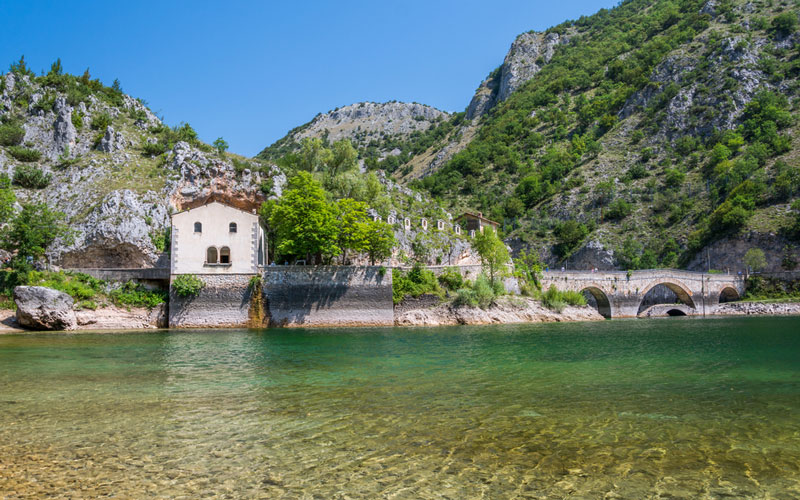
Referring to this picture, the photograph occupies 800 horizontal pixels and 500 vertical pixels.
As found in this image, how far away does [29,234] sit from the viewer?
39312 millimetres

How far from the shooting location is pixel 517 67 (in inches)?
6639

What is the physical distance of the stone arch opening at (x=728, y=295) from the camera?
67250mm

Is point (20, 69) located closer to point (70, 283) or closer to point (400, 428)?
point (70, 283)

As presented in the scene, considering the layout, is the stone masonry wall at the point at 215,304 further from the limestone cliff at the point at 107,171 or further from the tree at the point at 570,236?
the tree at the point at 570,236

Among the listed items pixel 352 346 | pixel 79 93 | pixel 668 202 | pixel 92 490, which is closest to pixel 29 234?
pixel 79 93

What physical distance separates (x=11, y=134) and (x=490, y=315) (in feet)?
170

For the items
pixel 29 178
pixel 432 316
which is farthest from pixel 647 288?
pixel 29 178

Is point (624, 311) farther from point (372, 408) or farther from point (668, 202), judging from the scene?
point (372, 408)

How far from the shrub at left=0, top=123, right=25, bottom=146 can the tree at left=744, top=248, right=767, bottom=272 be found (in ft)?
296

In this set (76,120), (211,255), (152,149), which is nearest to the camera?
(211,255)

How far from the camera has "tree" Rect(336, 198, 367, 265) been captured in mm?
44250

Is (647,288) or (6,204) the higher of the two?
(6,204)

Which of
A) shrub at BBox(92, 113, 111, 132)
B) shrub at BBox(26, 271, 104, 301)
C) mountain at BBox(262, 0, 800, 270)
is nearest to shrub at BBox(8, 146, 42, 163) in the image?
shrub at BBox(92, 113, 111, 132)

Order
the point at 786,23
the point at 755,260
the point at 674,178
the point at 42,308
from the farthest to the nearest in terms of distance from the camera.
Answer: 1. the point at 786,23
2. the point at 674,178
3. the point at 755,260
4. the point at 42,308
